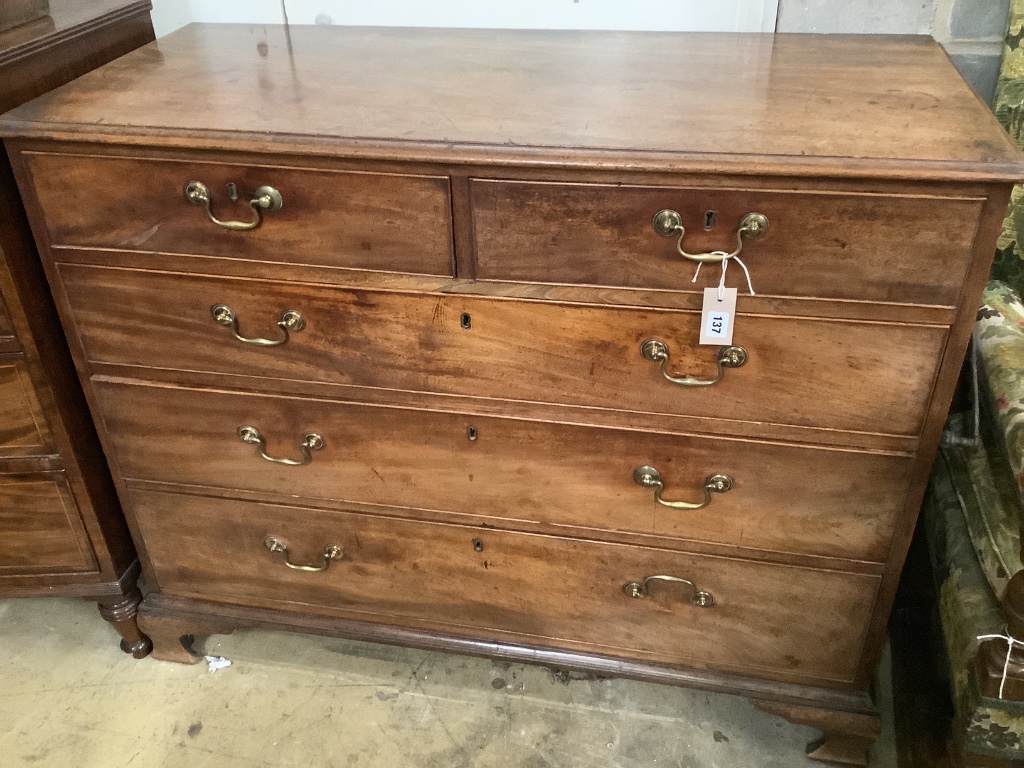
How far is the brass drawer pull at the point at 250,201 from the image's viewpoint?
109cm

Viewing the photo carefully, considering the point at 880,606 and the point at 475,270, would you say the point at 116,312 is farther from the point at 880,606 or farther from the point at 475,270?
the point at 880,606

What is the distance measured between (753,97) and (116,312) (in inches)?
37.0

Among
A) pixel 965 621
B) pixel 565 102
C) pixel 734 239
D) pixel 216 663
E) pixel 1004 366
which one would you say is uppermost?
pixel 565 102

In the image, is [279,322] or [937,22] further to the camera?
[937,22]

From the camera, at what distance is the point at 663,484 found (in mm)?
1219

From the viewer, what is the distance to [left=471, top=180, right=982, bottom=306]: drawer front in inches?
37.9

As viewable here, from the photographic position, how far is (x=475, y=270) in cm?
109

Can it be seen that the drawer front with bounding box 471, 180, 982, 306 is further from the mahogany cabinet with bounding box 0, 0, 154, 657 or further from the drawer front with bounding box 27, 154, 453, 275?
the mahogany cabinet with bounding box 0, 0, 154, 657

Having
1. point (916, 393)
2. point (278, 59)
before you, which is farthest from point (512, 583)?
point (278, 59)

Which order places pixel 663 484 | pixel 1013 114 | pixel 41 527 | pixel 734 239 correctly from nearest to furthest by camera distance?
1. pixel 734 239
2. pixel 663 484
3. pixel 1013 114
4. pixel 41 527

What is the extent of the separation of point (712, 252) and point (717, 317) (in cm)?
9

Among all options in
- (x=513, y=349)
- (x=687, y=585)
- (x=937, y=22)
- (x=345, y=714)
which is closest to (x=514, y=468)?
(x=513, y=349)

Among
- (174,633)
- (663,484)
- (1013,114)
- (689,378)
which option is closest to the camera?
(689,378)

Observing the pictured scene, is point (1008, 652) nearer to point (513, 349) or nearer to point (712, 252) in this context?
point (712, 252)
